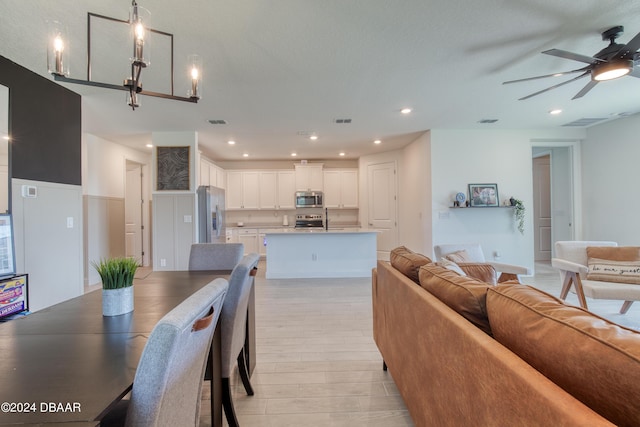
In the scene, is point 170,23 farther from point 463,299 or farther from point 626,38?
point 626,38

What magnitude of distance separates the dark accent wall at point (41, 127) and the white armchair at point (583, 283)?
5.56 meters

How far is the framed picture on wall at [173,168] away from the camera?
4.79 metres

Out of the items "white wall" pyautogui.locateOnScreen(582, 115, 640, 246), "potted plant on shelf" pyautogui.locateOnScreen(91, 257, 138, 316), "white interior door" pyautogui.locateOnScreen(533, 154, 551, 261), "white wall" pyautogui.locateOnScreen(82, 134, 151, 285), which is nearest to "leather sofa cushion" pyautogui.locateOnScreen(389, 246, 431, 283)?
"potted plant on shelf" pyautogui.locateOnScreen(91, 257, 138, 316)

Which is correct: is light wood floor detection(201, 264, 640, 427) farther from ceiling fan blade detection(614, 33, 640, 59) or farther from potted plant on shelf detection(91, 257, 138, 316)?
ceiling fan blade detection(614, 33, 640, 59)

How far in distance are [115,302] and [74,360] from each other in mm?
440

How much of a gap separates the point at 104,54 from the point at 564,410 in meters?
3.52

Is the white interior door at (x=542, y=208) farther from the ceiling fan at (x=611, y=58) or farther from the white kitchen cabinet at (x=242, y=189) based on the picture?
the white kitchen cabinet at (x=242, y=189)

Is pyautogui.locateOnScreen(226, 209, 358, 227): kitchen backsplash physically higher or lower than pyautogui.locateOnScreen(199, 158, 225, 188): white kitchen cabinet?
lower

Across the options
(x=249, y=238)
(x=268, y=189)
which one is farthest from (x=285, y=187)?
(x=249, y=238)

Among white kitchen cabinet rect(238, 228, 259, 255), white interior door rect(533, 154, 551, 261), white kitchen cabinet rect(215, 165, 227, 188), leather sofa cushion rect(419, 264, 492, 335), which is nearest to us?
leather sofa cushion rect(419, 264, 492, 335)

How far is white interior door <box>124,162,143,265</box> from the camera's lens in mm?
6113

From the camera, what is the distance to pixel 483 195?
16.0ft

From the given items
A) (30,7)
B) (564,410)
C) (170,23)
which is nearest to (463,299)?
(564,410)

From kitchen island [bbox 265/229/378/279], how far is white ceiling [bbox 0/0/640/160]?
1990mm
